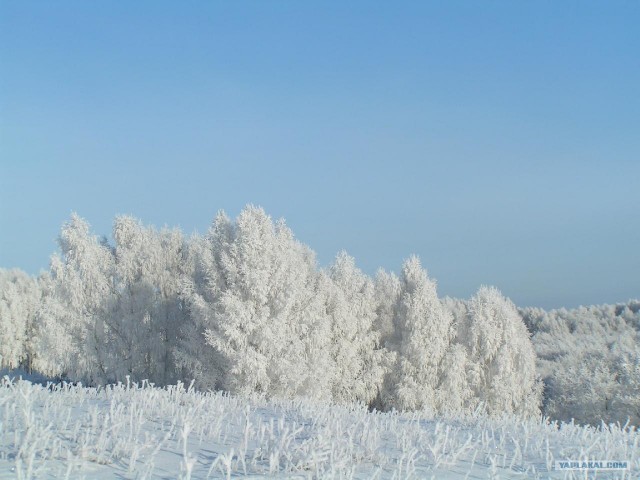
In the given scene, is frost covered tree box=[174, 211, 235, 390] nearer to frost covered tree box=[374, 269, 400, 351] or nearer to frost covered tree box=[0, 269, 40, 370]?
frost covered tree box=[374, 269, 400, 351]

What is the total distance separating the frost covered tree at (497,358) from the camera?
1609 inches

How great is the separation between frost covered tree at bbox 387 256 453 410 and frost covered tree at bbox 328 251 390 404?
1.40 meters

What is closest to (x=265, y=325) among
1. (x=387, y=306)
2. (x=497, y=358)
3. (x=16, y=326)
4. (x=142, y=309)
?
(x=142, y=309)

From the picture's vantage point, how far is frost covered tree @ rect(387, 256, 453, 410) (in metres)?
39.7

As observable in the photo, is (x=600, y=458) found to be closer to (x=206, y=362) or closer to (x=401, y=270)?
(x=206, y=362)

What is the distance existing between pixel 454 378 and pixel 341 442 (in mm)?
34368

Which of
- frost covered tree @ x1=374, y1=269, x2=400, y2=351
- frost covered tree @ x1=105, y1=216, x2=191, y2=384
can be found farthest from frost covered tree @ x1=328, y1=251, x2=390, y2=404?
frost covered tree @ x1=105, y1=216, x2=191, y2=384

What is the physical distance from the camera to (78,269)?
3566cm

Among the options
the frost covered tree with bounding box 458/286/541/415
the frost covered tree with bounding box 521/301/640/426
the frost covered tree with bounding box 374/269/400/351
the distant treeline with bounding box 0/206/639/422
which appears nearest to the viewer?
the distant treeline with bounding box 0/206/639/422

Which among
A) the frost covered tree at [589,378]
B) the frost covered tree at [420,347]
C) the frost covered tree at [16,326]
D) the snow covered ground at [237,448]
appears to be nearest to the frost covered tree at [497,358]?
the frost covered tree at [420,347]

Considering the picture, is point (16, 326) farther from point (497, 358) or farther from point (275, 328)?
point (497, 358)

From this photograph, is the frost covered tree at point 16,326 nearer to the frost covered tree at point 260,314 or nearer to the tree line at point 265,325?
Result: the tree line at point 265,325

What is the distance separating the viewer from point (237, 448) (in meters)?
7.30

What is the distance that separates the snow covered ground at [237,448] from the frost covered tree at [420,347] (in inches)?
1183
